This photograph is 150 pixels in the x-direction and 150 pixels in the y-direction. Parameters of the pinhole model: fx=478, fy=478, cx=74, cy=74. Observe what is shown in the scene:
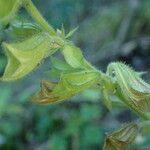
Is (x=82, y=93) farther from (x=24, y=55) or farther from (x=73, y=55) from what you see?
(x=24, y=55)

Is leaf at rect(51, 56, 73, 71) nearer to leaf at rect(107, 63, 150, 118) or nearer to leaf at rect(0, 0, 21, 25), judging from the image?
leaf at rect(107, 63, 150, 118)

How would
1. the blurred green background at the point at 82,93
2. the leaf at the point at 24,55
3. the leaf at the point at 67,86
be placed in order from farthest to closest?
the blurred green background at the point at 82,93, the leaf at the point at 67,86, the leaf at the point at 24,55

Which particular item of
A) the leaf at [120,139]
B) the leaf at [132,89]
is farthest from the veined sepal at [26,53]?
the leaf at [120,139]

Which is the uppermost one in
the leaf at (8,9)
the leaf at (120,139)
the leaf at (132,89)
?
the leaf at (8,9)

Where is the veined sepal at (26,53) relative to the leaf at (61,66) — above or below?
below

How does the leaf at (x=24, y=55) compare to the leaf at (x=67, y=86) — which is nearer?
the leaf at (x=24, y=55)

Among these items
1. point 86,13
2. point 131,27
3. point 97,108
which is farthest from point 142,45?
point 97,108

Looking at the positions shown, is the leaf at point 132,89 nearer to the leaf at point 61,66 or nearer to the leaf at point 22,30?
the leaf at point 61,66
